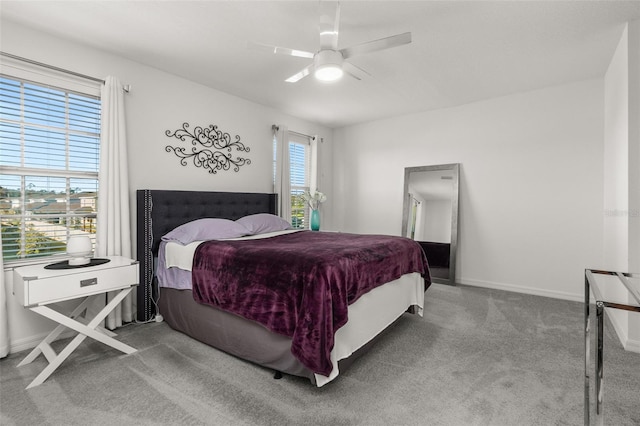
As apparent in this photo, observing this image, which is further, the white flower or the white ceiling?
the white flower

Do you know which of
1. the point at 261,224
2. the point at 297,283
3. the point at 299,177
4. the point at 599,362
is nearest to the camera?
the point at 599,362

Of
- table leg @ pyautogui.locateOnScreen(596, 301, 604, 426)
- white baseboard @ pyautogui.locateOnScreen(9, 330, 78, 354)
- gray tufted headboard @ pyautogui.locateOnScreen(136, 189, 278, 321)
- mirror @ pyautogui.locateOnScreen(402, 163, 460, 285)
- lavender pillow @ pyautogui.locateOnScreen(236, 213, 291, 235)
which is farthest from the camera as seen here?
mirror @ pyautogui.locateOnScreen(402, 163, 460, 285)

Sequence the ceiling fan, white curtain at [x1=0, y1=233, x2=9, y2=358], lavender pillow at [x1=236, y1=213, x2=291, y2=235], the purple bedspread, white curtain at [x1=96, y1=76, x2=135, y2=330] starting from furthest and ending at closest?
1. lavender pillow at [x1=236, y1=213, x2=291, y2=235]
2. white curtain at [x1=96, y1=76, x2=135, y2=330]
3. white curtain at [x1=0, y1=233, x2=9, y2=358]
4. the ceiling fan
5. the purple bedspread

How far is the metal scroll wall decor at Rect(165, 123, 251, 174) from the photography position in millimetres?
3596

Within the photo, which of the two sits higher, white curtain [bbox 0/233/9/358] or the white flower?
the white flower

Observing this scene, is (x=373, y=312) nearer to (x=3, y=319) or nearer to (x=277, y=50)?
(x=277, y=50)

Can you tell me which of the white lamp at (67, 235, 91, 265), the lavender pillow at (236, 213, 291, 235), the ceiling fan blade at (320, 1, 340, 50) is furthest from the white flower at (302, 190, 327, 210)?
the white lamp at (67, 235, 91, 265)

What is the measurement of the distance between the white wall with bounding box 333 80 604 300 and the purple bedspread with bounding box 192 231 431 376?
7.89ft

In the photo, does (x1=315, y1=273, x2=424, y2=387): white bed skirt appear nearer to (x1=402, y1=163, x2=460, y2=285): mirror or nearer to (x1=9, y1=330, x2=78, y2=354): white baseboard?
(x1=402, y1=163, x2=460, y2=285): mirror

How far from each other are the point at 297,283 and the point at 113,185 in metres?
2.13

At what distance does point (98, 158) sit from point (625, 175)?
4678 millimetres

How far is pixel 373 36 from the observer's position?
8.91 feet

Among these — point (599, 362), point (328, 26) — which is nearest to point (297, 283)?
point (599, 362)

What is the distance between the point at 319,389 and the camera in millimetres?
1979
